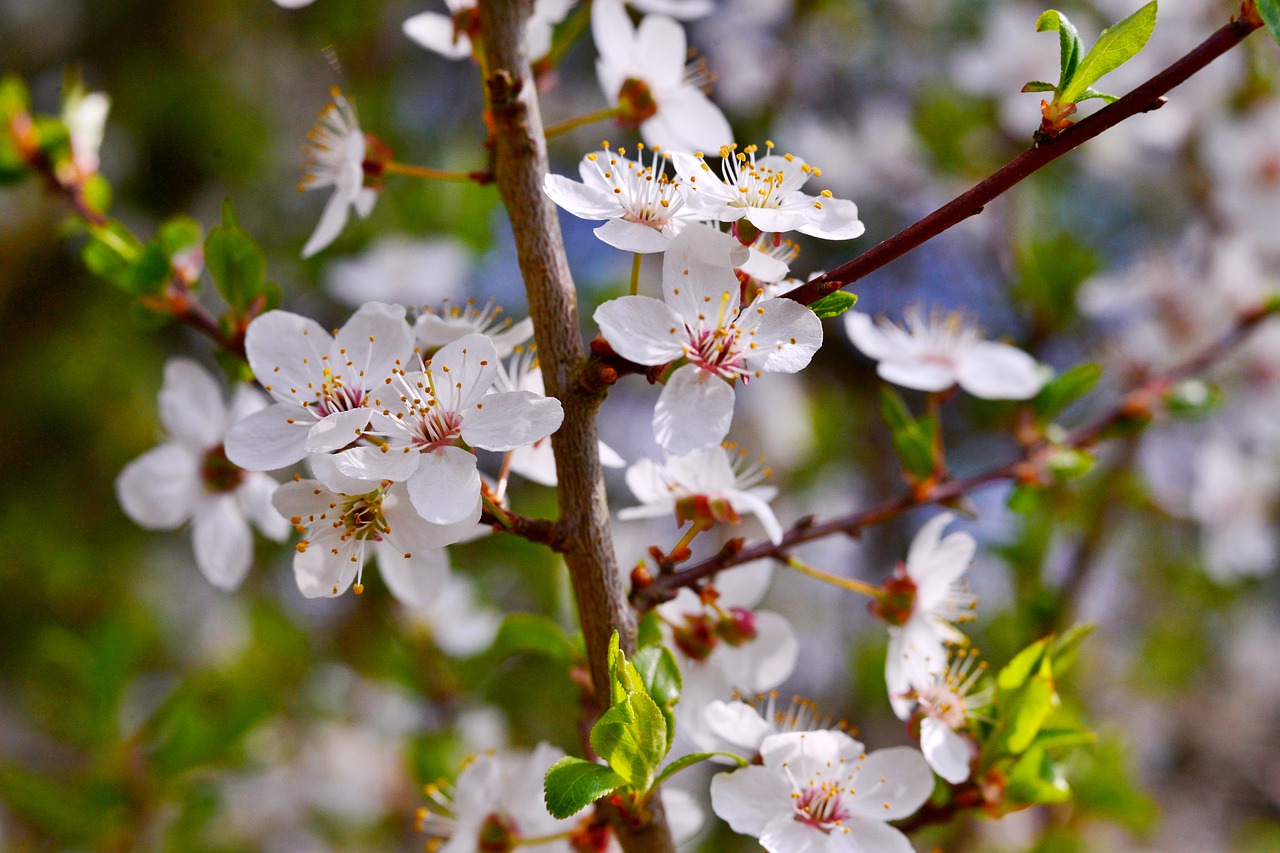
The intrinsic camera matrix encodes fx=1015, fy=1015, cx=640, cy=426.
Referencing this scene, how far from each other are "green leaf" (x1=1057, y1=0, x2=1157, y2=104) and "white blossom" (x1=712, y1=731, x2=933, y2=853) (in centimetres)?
55

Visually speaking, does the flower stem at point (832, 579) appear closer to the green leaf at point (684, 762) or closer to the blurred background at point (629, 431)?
the green leaf at point (684, 762)

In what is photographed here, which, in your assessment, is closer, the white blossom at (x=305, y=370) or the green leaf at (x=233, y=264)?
the white blossom at (x=305, y=370)

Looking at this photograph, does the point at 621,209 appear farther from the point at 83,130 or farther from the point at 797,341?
the point at 83,130

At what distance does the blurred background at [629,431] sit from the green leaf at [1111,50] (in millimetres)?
1050

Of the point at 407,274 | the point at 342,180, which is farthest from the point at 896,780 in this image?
the point at 407,274

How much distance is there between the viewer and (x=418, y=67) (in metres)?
3.34

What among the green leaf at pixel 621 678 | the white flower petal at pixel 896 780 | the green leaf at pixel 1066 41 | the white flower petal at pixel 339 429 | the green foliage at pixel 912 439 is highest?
the green leaf at pixel 1066 41

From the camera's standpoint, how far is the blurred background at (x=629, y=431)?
1.90 metres

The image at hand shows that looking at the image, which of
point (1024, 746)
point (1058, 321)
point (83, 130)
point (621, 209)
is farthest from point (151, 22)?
point (1024, 746)

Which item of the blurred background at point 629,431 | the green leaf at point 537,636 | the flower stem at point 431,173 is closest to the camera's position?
→ the flower stem at point 431,173

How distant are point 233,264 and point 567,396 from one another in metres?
0.43

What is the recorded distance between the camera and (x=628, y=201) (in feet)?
2.64

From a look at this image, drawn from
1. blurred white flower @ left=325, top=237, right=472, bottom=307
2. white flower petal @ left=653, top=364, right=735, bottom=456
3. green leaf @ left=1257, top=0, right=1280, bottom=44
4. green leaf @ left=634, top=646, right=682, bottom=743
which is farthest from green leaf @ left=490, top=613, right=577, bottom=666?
blurred white flower @ left=325, top=237, right=472, bottom=307

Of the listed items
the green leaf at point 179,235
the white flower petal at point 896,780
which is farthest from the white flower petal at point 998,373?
the green leaf at point 179,235
